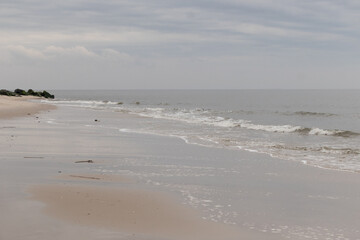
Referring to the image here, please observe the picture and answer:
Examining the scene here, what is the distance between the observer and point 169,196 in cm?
927

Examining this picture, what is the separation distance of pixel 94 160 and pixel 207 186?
4.75 metres

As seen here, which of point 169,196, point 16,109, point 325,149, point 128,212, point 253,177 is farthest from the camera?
point 16,109

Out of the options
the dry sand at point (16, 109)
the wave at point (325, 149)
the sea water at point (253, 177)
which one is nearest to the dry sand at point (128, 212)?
the sea water at point (253, 177)

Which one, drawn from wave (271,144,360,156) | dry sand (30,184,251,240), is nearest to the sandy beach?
dry sand (30,184,251,240)

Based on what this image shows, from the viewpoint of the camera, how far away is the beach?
6.98 meters

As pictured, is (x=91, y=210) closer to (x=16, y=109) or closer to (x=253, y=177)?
(x=253, y=177)

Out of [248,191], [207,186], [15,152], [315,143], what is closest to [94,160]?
[15,152]

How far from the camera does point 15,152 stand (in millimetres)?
14719

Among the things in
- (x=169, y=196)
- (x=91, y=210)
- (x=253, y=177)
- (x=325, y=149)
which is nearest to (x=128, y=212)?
(x=91, y=210)

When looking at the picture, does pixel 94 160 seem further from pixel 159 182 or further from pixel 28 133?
pixel 28 133

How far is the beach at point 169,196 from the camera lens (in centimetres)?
698

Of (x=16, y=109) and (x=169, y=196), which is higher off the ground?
(x=16, y=109)

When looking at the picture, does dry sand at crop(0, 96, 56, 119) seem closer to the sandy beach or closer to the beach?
the beach

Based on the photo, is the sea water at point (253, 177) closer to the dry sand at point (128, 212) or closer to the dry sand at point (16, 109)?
the dry sand at point (128, 212)
